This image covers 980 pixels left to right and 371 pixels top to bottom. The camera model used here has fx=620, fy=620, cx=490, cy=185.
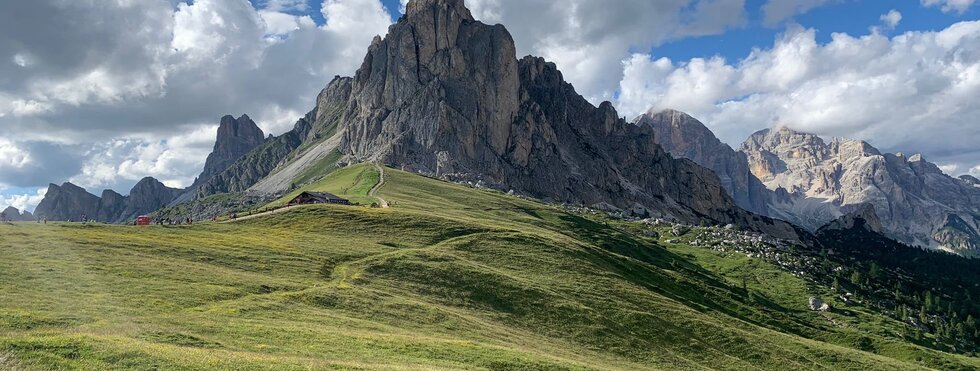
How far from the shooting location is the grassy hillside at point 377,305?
3738 cm

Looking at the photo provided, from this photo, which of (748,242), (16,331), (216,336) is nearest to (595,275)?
(216,336)

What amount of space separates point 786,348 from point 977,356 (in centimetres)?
5945

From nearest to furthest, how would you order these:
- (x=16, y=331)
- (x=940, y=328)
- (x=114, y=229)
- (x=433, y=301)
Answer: (x=16, y=331) < (x=433, y=301) < (x=114, y=229) < (x=940, y=328)

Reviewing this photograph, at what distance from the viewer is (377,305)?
58.0 meters

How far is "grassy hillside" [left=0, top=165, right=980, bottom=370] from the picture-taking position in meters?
37.4

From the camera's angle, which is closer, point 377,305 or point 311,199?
point 377,305

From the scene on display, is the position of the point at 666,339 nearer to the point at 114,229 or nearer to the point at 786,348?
the point at 786,348

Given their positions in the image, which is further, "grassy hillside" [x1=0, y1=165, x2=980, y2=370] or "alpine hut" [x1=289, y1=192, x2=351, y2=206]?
"alpine hut" [x1=289, y1=192, x2=351, y2=206]

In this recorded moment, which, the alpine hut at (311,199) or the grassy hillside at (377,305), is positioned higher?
the alpine hut at (311,199)

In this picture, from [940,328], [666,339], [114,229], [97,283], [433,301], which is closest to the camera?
[97,283]

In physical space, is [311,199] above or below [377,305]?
above

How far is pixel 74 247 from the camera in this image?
66.6m

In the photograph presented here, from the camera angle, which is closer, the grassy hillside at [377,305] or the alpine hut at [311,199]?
the grassy hillside at [377,305]

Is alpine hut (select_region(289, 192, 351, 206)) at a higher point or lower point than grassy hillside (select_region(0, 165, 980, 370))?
higher
